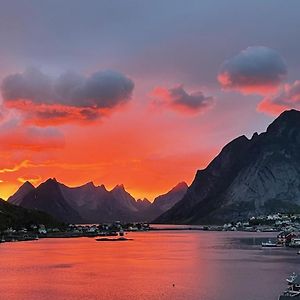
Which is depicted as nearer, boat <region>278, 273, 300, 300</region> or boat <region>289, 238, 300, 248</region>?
boat <region>278, 273, 300, 300</region>

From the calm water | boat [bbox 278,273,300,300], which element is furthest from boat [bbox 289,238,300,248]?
boat [bbox 278,273,300,300]

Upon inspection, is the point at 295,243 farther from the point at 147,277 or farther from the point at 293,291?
the point at 293,291

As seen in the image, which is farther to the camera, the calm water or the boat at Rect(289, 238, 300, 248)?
the boat at Rect(289, 238, 300, 248)

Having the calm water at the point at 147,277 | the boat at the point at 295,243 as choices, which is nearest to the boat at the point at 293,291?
the calm water at the point at 147,277

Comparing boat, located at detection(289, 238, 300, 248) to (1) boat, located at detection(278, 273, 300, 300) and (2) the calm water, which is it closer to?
(2) the calm water

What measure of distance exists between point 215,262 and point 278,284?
3078 centimetres

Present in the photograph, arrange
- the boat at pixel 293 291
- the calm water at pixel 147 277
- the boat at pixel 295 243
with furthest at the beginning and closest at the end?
the boat at pixel 295 243 < the calm water at pixel 147 277 < the boat at pixel 293 291

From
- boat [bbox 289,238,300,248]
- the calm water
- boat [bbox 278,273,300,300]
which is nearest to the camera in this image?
boat [bbox 278,273,300,300]

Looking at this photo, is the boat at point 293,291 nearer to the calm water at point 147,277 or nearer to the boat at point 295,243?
the calm water at point 147,277

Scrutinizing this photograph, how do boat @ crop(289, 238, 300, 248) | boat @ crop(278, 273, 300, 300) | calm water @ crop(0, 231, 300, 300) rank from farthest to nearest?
boat @ crop(289, 238, 300, 248)
calm water @ crop(0, 231, 300, 300)
boat @ crop(278, 273, 300, 300)

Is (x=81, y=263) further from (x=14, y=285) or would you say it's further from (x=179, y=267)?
(x=14, y=285)

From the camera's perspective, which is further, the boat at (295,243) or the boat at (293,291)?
the boat at (295,243)

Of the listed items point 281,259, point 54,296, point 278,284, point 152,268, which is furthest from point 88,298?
point 281,259

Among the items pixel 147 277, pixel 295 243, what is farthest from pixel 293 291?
pixel 295 243
